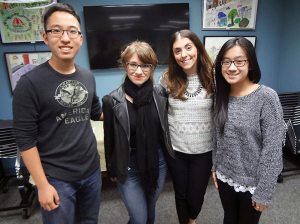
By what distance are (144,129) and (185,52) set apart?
1.68 feet

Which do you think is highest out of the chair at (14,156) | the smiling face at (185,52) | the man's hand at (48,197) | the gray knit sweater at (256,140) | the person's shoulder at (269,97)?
the smiling face at (185,52)

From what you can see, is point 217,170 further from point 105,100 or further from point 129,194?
point 105,100

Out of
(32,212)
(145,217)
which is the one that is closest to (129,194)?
(145,217)

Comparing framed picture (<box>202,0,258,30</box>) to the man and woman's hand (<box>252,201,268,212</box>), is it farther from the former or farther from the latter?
woman's hand (<box>252,201,268,212</box>)

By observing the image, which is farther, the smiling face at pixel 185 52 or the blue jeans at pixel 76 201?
the smiling face at pixel 185 52

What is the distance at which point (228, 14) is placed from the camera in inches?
115

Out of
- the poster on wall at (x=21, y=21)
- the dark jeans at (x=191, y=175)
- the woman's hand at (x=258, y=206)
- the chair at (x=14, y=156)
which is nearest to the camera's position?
the woman's hand at (x=258, y=206)

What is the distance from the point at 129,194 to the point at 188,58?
0.89 metres

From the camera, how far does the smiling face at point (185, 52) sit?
4.64 feet

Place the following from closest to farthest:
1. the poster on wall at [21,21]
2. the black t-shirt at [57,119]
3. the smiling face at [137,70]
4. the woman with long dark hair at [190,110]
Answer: the black t-shirt at [57,119] → the smiling face at [137,70] → the woman with long dark hair at [190,110] → the poster on wall at [21,21]

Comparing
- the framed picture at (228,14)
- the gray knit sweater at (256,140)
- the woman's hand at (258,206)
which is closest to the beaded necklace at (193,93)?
the gray knit sweater at (256,140)

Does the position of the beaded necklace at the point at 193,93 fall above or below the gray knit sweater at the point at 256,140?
above

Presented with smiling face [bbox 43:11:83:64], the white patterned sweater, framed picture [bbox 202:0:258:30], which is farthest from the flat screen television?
smiling face [bbox 43:11:83:64]

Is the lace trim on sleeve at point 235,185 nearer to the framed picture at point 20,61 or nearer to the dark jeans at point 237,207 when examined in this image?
the dark jeans at point 237,207
